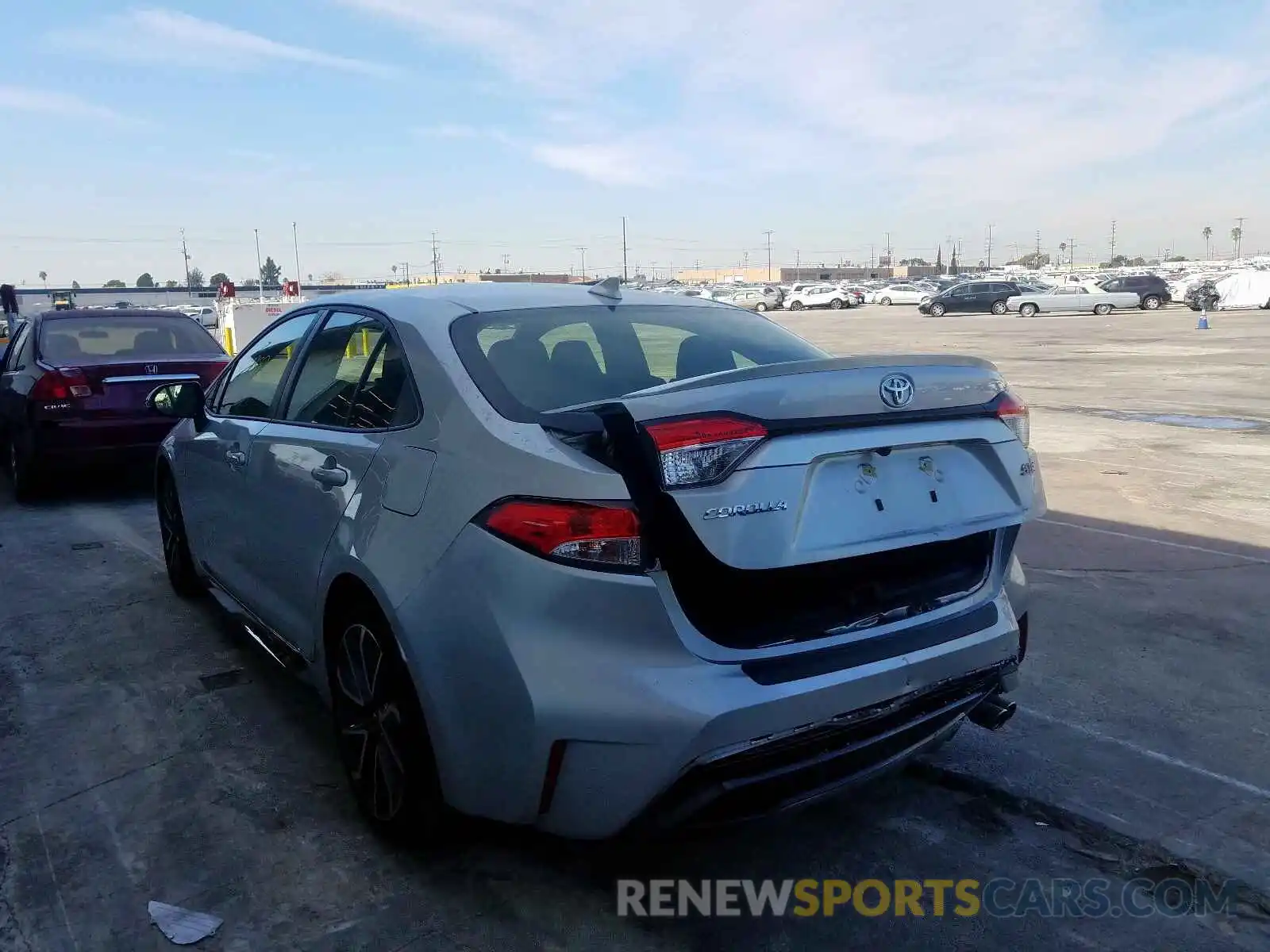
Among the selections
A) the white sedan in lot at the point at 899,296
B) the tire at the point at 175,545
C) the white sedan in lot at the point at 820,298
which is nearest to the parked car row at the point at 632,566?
the tire at the point at 175,545

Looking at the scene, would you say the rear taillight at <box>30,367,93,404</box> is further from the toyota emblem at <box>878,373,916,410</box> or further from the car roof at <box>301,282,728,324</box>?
the toyota emblem at <box>878,373,916,410</box>

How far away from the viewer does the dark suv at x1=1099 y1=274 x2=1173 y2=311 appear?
47.2 metres

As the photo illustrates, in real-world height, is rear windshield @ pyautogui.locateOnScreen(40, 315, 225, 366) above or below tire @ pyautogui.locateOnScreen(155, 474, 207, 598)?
above

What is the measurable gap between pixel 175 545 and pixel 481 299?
3.00m

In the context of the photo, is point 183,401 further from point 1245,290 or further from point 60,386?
point 1245,290

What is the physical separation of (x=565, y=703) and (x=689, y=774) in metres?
0.33

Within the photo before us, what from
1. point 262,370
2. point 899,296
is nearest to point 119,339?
point 262,370

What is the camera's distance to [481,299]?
3604mm

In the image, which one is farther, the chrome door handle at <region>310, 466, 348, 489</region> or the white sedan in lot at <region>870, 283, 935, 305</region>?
the white sedan in lot at <region>870, 283, 935, 305</region>

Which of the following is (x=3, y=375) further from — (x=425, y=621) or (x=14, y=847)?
(x=425, y=621)

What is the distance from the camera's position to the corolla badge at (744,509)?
2441 mm

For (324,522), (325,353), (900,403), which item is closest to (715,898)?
(900,403)

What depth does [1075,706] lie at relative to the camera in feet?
13.5

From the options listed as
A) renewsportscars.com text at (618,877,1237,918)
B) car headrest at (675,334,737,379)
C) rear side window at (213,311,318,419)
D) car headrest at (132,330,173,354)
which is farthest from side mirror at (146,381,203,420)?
car headrest at (132,330,173,354)
